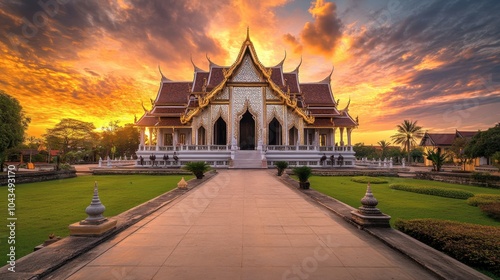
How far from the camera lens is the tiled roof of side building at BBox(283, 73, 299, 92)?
34.3 metres

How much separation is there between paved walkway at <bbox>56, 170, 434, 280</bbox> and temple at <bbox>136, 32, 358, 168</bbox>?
63.6ft

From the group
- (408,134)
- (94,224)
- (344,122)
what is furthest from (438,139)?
(94,224)

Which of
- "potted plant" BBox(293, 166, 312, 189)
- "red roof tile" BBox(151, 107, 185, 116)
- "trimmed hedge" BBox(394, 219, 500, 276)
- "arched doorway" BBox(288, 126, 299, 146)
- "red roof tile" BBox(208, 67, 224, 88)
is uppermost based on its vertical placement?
"red roof tile" BBox(208, 67, 224, 88)

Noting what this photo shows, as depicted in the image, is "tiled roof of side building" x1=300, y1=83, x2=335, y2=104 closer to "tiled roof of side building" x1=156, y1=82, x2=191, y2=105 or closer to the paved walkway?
"tiled roof of side building" x1=156, y1=82, x2=191, y2=105

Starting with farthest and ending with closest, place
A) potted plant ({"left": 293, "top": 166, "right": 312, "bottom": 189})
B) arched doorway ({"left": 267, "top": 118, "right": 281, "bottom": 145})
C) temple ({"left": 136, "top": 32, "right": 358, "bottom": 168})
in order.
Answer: arched doorway ({"left": 267, "top": 118, "right": 281, "bottom": 145}) → temple ({"left": 136, "top": 32, "right": 358, "bottom": 168}) → potted plant ({"left": 293, "top": 166, "right": 312, "bottom": 189})

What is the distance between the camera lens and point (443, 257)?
4.40 m

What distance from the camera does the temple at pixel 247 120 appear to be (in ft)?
92.0

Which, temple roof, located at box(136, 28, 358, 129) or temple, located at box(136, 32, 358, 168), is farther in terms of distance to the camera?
temple roof, located at box(136, 28, 358, 129)

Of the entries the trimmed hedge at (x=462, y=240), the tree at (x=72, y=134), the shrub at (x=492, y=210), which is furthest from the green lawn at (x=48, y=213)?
the tree at (x=72, y=134)

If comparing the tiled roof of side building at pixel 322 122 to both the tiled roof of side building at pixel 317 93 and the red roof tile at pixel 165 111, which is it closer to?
the tiled roof of side building at pixel 317 93

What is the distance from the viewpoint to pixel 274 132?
3266 cm

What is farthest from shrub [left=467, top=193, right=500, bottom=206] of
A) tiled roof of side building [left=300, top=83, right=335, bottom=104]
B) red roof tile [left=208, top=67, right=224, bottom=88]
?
red roof tile [left=208, top=67, right=224, bottom=88]

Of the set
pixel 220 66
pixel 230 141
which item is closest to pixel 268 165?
pixel 230 141

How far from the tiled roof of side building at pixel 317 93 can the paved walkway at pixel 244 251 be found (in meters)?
28.5
